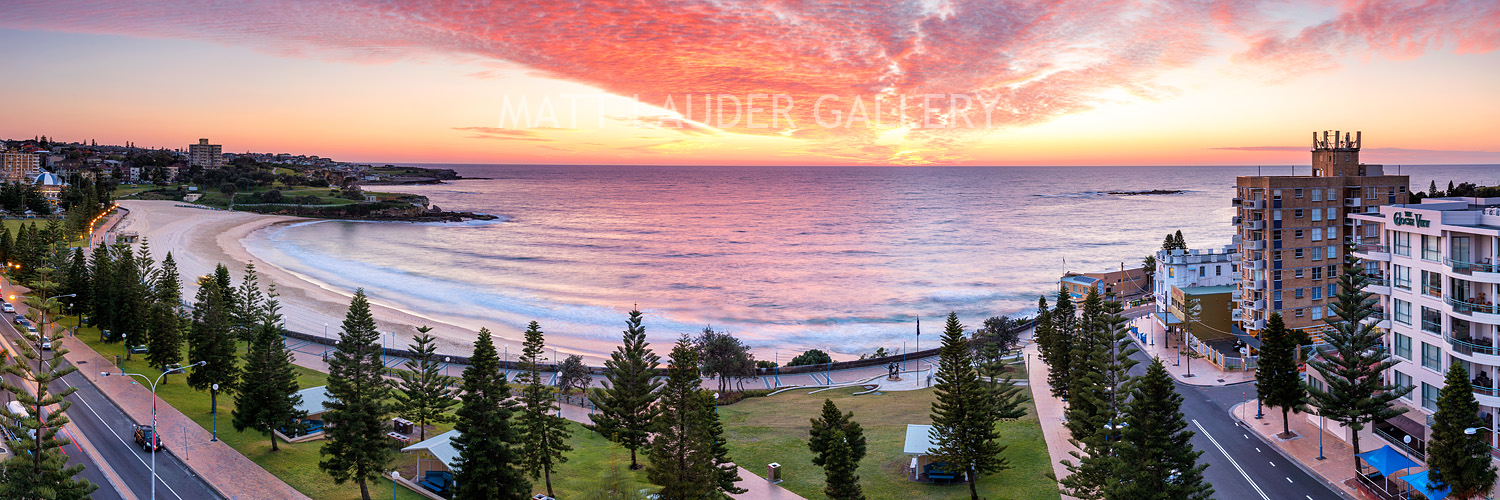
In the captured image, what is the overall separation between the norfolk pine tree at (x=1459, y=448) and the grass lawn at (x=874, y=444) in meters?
8.50

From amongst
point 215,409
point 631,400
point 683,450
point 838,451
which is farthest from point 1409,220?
point 215,409

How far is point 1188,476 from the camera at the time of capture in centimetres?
1775

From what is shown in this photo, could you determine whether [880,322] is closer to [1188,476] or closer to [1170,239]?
[1170,239]

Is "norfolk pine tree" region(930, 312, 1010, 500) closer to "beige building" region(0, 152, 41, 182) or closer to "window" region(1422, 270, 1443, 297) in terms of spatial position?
"window" region(1422, 270, 1443, 297)

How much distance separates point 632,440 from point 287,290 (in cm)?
4472

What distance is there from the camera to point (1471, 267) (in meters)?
22.3

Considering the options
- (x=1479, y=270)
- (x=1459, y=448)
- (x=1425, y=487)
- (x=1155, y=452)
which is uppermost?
(x=1479, y=270)

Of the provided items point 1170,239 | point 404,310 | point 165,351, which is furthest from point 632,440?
point 1170,239

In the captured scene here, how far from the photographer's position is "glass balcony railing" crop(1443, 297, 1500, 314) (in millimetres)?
22031

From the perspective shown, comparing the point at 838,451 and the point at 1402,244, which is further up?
the point at 1402,244

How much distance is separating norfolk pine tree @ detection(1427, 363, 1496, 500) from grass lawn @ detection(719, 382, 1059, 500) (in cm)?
850

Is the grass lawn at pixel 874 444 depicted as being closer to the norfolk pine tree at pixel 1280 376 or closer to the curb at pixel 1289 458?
the curb at pixel 1289 458

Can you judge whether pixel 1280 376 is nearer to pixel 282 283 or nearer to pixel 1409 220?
pixel 1409 220

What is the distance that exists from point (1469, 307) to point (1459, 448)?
205 inches
